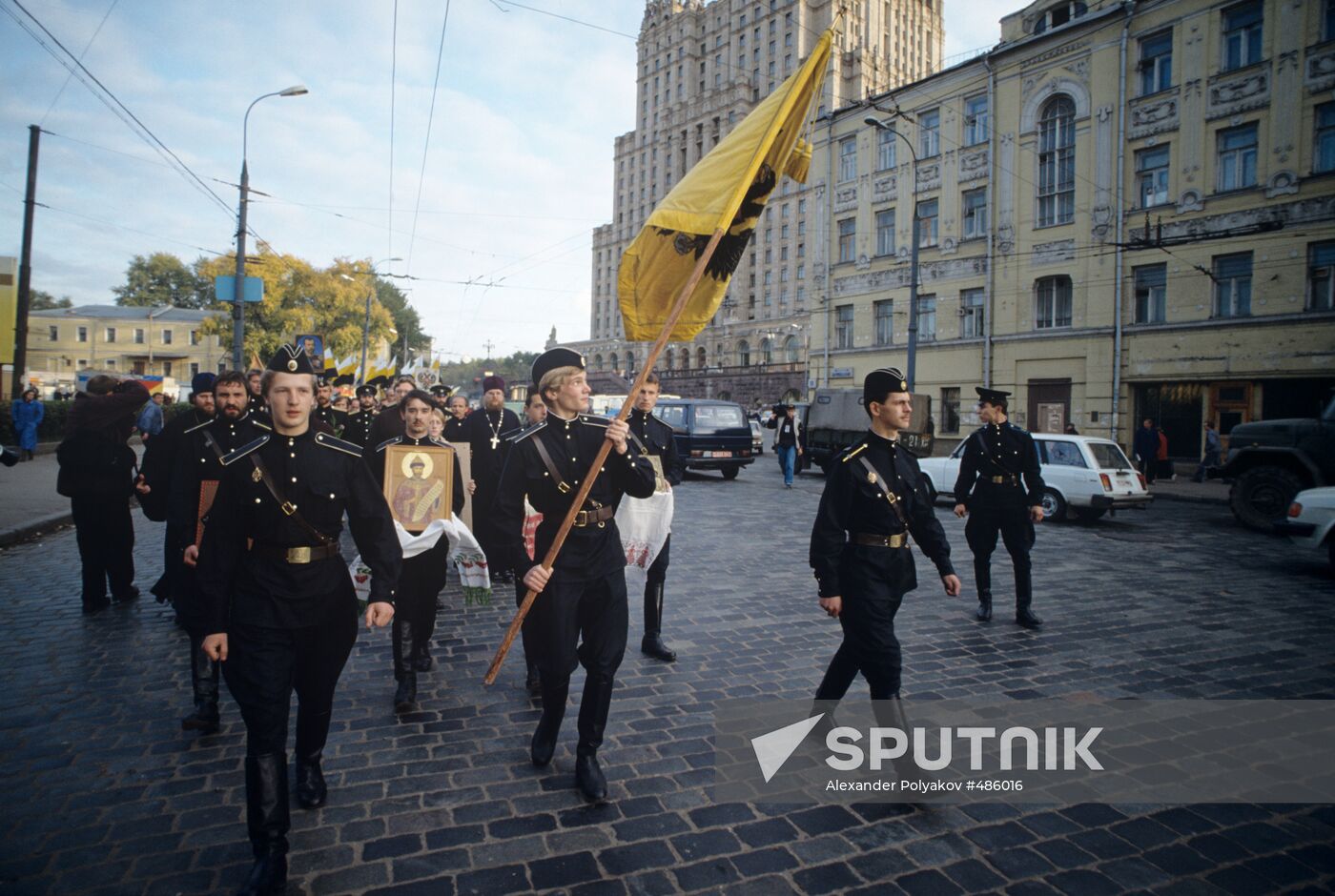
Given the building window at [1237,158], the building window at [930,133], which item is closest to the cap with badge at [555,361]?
the building window at [1237,158]

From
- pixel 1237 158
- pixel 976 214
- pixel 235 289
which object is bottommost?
pixel 235 289

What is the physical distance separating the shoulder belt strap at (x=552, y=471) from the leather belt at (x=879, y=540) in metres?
1.53

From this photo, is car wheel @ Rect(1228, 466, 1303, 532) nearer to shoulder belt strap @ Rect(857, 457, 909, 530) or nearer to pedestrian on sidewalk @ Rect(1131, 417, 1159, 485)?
pedestrian on sidewalk @ Rect(1131, 417, 1159, 485)

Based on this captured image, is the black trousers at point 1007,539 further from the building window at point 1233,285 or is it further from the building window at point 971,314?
the building window at point 971,314

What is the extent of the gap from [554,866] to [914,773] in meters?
1.86

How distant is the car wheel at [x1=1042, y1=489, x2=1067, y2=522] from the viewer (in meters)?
13.7

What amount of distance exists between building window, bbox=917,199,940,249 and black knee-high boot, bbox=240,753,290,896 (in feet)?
109

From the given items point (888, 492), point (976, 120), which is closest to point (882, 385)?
point (888, 492)

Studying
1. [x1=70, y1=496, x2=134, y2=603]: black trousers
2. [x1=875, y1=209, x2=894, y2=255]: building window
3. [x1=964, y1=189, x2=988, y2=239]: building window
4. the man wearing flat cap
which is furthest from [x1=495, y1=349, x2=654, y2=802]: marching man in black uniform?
[x1=875, y1=209, x2=894, y2=255]: building window

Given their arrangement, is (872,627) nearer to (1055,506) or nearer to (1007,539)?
(1007,539)

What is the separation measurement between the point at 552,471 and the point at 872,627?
5.81ft

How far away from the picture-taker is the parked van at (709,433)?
20.1 meters

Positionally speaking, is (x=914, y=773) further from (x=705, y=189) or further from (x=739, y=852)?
(x=705, y=189)

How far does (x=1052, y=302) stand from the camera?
92.1ft
